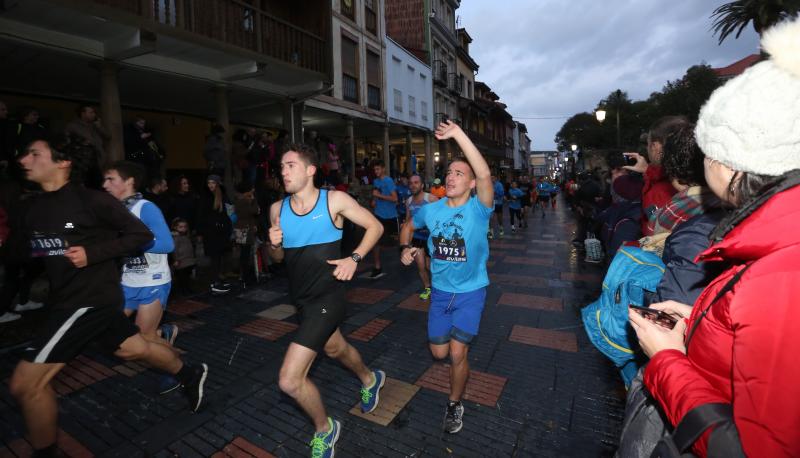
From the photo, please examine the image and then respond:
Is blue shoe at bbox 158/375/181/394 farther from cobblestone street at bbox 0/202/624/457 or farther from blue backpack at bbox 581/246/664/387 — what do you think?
blue backpack at bbox 581/246/664/387

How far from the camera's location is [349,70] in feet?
52.7

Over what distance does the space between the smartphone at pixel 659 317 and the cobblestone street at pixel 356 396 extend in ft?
5.52

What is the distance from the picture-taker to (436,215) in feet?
10.3

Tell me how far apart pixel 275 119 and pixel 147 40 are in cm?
770

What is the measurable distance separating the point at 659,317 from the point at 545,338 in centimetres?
333

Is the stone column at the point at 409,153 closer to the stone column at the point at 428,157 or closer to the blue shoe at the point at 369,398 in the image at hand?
the stone column at the point at 428,157

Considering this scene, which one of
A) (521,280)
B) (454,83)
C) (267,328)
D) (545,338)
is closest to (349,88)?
(521,280)

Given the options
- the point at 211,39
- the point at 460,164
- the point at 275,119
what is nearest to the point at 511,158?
the point at 275,119

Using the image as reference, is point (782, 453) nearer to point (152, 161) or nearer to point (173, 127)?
point (152, 161)

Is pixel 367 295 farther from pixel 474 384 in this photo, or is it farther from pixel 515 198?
pixel 515 198

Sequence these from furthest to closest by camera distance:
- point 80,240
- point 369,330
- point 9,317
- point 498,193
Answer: point 498,193, point 9,317, point 369,330, point 80,240

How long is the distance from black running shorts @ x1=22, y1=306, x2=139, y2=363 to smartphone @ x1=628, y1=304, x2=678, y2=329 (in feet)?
9.67

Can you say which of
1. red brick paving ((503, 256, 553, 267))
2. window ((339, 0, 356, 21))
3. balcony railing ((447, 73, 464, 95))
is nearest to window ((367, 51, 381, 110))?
window ((339, 0, 356, 21))

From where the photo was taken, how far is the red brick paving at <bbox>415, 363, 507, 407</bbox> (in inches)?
127
